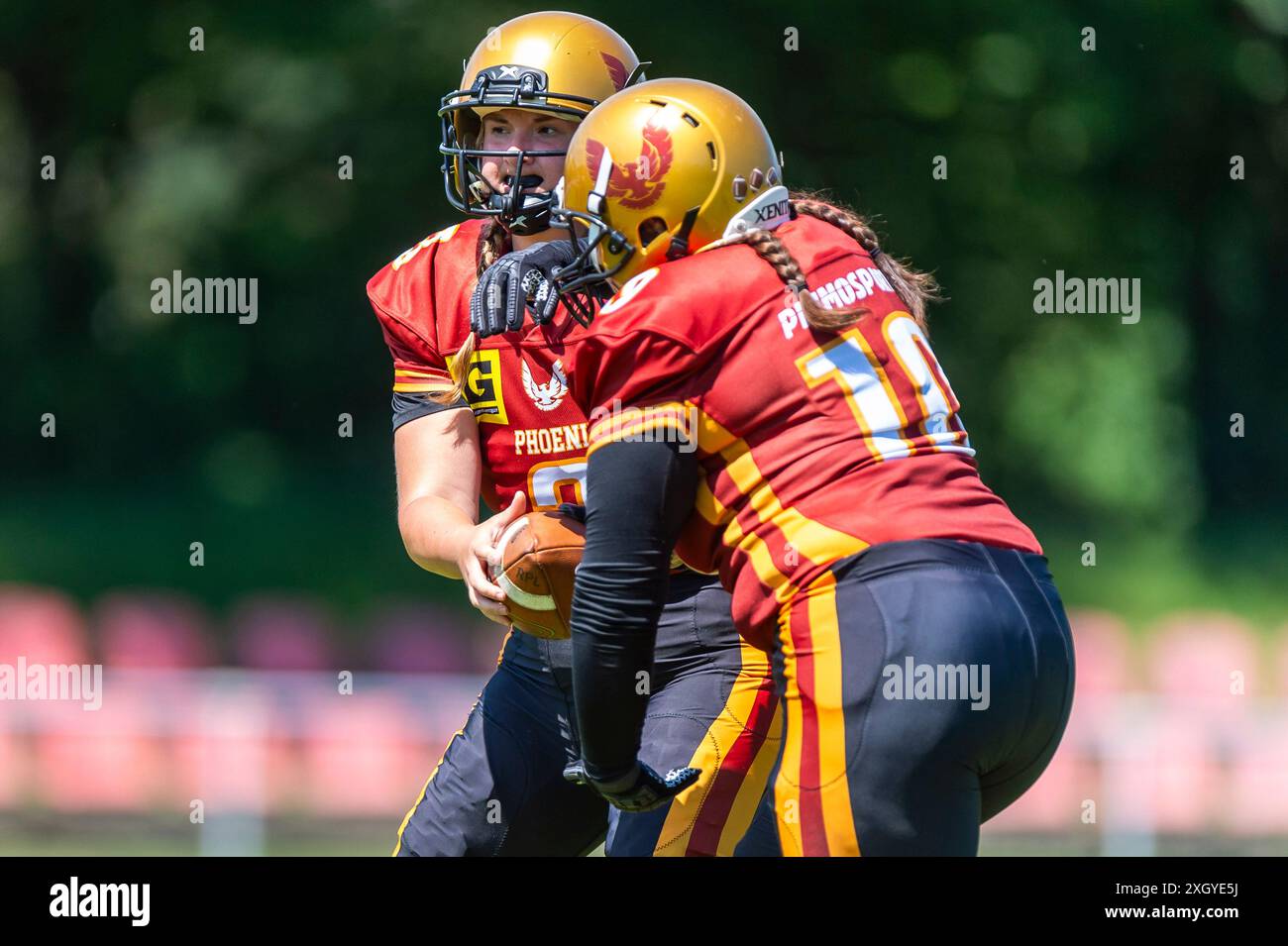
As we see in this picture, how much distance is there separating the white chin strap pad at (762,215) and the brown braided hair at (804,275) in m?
0.06

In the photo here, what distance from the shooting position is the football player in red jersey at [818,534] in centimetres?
267

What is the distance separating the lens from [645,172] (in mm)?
2955

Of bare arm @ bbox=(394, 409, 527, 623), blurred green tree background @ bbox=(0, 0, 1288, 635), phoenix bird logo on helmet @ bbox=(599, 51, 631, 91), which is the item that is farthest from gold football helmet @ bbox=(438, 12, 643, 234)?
blurred green tree background @ bbox=(0, 0, 1288, 635)

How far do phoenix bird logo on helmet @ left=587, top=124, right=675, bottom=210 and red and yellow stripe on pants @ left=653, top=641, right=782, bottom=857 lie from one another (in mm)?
957

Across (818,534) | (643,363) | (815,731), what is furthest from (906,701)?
(643,363)

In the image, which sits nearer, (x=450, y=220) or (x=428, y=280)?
(x=428, y=280)

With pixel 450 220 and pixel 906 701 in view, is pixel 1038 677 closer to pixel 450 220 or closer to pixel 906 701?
pixel 906 701

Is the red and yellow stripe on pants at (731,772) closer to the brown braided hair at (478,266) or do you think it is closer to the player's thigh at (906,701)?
the player's thigh at (906,701)

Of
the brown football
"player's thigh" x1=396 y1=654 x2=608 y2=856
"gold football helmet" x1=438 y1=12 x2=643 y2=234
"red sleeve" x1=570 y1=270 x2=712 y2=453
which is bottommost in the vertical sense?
"player's thigh" x1=396 y1=654 x2=608 y2=856

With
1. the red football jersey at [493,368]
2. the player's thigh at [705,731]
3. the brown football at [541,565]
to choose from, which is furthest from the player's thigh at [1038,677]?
the red football jersey at [493,368]

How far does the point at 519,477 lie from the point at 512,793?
0.68m

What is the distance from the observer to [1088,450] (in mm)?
12672

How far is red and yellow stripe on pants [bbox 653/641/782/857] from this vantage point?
11.1 ft

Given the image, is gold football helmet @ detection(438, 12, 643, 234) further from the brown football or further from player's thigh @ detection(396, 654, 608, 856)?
player's thigh @ detection(396, 654, 608, 856)
